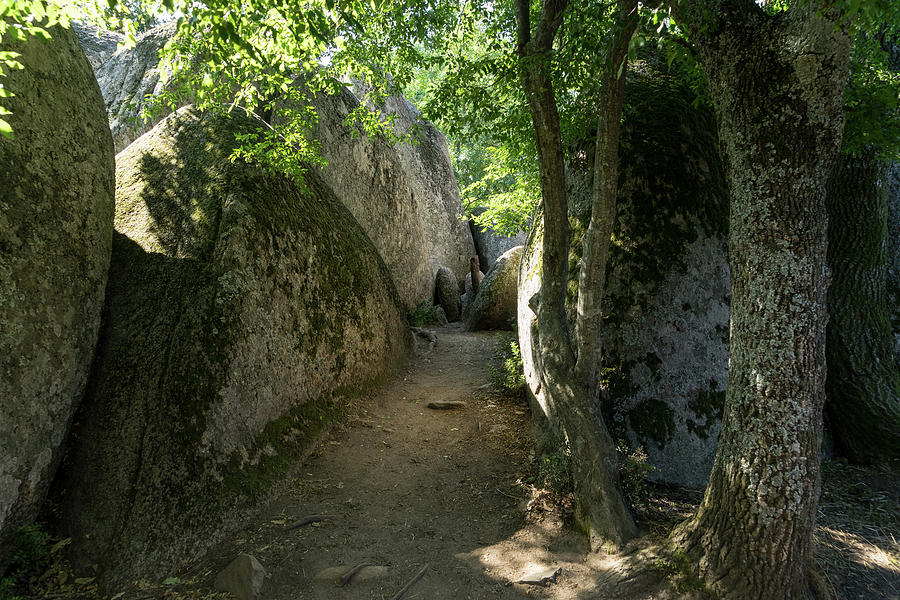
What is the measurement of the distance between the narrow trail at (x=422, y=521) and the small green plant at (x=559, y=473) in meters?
0.27

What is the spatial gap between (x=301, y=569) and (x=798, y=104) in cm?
508

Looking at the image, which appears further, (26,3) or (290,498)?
(290,498)

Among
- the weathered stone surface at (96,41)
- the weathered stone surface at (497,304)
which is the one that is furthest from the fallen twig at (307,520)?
the weathered stone surface at (96,41)

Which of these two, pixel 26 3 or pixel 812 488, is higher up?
pixel 26 3

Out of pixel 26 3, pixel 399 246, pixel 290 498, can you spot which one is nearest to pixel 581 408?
pixel 290 498

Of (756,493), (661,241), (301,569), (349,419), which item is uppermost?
(661,241)

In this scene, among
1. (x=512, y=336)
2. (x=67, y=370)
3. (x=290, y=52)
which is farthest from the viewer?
(x=512, y=336)

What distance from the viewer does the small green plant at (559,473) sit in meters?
4.96

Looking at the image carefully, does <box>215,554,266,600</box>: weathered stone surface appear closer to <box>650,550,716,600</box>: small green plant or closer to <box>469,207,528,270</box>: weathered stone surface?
<box>650,550,716,600</box>: small green plant

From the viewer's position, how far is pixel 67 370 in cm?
482

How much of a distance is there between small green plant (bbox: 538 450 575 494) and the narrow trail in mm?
273

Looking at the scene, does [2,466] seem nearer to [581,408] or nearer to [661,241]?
[581,408]

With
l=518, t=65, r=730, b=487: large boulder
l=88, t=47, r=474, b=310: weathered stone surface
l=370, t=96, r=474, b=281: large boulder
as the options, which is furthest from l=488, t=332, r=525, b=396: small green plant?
l=370, t=96, r=474, b=281: large boulder

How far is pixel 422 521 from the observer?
196 inches
